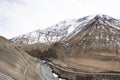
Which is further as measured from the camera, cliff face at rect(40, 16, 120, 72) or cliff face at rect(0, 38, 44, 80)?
cliff face at rect(40, 16, 120, 72)

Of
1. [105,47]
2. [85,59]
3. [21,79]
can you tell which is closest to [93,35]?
[105,47]

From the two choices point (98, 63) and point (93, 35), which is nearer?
point (98, 63)

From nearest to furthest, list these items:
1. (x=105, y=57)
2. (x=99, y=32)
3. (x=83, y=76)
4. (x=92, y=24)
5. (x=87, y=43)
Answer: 1. (x=83, y=76)
2. (x=105, y=57)
3. (x=87, y=43)
4. (x=99, y=32)
5. (x=92, y=24)

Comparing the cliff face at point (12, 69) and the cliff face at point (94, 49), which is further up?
the cliff face at point (94, 49)

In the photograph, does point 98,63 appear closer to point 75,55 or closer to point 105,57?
point 105,57

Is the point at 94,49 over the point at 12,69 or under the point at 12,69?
over

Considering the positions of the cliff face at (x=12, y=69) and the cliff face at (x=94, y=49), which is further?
the cliff face at (x=94, y=49)

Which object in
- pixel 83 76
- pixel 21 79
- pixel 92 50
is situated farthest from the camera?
pixel 92 50

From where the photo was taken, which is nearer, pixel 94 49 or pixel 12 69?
pixel 12 69

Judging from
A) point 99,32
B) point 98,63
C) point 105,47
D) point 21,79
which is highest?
point 99,32

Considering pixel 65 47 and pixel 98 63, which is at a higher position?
pixel 65 47

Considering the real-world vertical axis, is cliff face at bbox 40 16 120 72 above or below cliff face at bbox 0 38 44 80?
above
